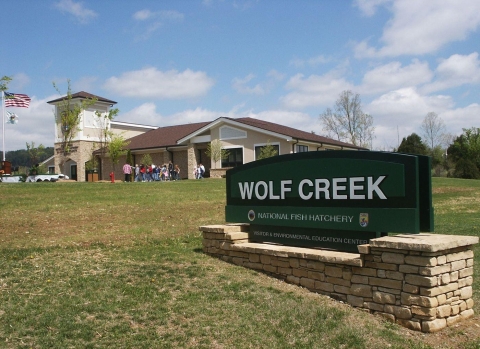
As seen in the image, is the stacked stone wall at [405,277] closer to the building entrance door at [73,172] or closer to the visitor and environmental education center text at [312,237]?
the visitor and environmental education center text at [312,237]

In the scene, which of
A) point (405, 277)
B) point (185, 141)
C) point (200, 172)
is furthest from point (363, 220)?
point (185, 141)

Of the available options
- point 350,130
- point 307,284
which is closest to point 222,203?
point 307,284

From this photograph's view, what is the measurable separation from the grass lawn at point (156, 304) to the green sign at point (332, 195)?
94 centimetres

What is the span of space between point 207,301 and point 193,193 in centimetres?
1267

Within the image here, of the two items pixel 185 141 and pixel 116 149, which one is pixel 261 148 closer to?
pixel 185 141

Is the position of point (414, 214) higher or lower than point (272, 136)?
lower

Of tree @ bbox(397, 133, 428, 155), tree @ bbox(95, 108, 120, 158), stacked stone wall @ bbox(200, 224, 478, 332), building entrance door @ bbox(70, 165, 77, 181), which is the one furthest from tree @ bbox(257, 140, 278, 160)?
stacked stone wall @ bbox(200, 224, 478, 332)

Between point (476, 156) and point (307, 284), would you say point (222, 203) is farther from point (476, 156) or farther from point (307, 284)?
point (476, 156)

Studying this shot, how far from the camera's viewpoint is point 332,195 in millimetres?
A: 6980

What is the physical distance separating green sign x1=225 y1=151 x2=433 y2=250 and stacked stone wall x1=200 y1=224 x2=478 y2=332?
36cm

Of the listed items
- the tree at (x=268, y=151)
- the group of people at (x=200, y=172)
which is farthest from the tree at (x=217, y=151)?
the tree at (x=268, y=151)

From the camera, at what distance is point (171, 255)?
342 inches

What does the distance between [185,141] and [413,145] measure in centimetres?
2791

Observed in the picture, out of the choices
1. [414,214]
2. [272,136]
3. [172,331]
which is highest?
[272,136]
